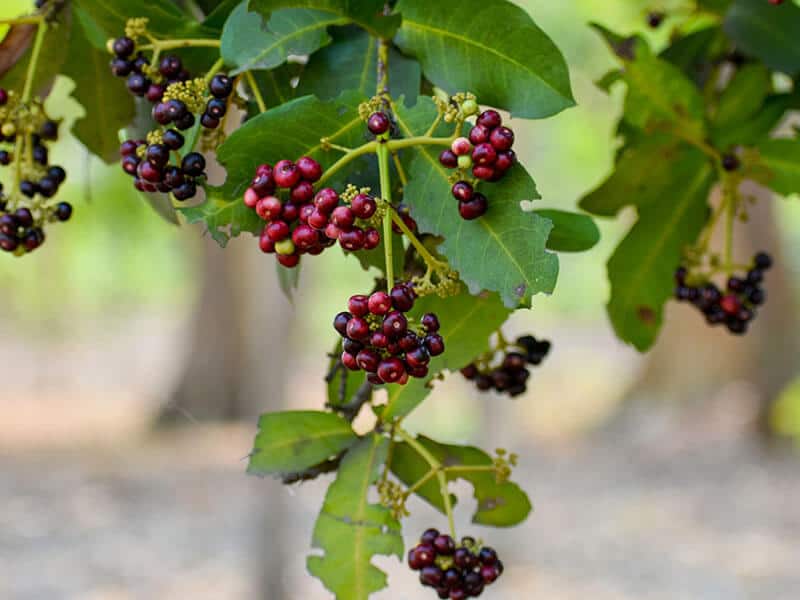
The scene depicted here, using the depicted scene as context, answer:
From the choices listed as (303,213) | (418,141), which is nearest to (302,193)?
(303,213)

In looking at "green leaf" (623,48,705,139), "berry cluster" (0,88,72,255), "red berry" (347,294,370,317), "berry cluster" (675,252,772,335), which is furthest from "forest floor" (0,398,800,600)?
"red berry" (347,294,370,317)

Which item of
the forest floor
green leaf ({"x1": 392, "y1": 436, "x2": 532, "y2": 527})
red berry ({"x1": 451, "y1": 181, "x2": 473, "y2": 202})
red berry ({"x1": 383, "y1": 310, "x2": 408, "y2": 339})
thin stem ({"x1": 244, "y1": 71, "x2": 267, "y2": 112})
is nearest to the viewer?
red berry ({"x1": 383, "y1": 310, "x2": 408, "y2": 339})

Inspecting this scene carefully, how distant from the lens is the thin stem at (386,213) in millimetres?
875

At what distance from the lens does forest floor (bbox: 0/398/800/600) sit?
7.35 meters

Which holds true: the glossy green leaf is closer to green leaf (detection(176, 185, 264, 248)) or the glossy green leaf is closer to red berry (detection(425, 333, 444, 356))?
green leaf (detection(176, 185, 264, 248))

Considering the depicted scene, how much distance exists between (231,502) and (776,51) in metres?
8.64

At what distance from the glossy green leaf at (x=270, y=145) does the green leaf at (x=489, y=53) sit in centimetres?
15

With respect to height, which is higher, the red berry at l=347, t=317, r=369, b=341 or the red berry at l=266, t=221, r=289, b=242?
the red berry at l=266, t=221, r=289, b=242

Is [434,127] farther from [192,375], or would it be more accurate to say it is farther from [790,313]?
[192,375]

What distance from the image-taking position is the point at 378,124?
3.19 feet

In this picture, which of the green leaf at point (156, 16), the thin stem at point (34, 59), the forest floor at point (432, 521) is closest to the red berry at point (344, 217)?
the green leaf at point (156, 16)

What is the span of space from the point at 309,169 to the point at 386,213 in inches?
3.7

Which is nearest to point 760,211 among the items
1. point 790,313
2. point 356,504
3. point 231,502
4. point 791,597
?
point 790,313

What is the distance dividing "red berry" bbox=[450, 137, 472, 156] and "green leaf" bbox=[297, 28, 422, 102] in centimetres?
20
